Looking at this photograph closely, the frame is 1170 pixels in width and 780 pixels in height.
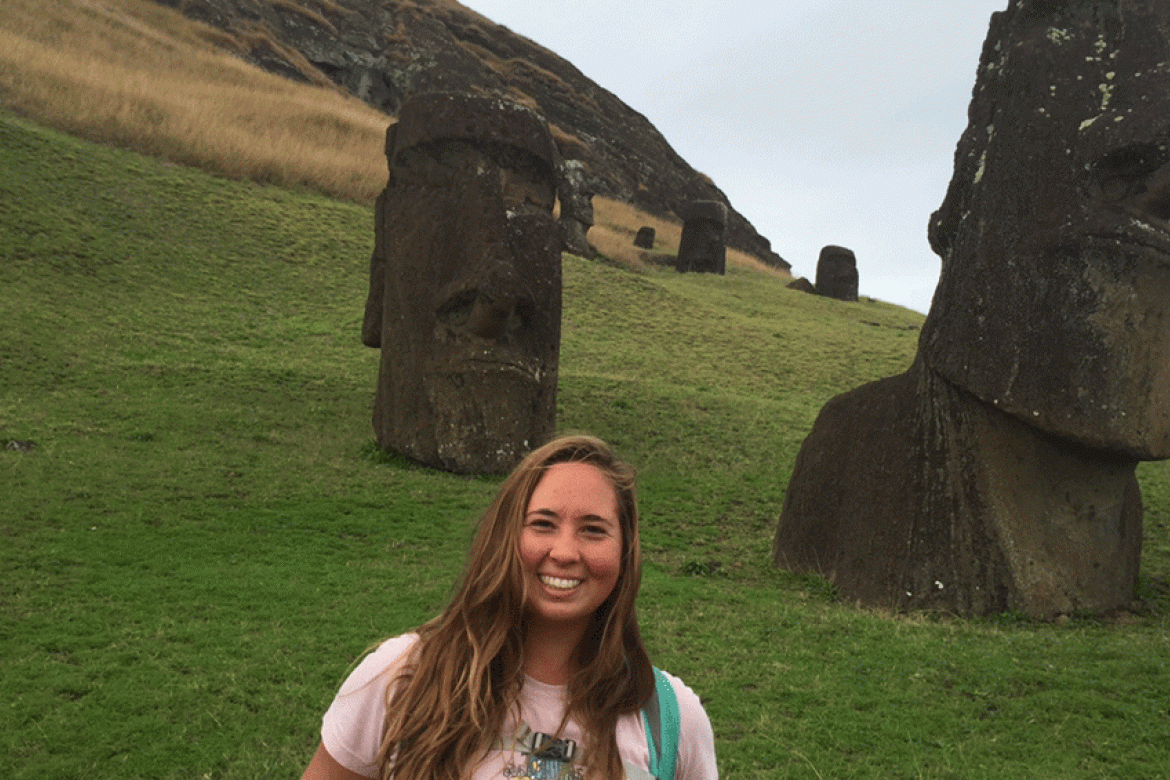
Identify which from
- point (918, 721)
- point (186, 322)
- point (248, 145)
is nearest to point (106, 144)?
point (248, 145)

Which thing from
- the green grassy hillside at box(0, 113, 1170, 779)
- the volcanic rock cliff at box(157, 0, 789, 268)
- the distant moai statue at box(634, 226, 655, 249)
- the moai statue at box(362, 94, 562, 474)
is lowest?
the green grassy hillside at box(0, 113, 1170, 779)

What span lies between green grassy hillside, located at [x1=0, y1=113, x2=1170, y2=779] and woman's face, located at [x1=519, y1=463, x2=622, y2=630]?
2114 millimetres

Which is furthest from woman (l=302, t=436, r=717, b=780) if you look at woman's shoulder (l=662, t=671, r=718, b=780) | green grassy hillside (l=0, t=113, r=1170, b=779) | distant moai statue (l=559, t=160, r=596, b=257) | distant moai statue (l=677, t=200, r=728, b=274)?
distant moai statue (l=677, t=200, r=728, b=274)

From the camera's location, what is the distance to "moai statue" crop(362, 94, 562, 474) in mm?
9242

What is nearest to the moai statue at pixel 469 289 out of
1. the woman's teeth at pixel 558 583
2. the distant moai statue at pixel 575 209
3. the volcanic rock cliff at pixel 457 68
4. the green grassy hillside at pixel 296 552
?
the green grassy hillside at pixel 296 552

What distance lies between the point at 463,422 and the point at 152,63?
77.0 feet

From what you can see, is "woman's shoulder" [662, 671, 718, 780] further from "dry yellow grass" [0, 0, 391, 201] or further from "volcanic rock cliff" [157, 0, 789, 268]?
"volcanic rock cliff" [157, 0, 789, 268]

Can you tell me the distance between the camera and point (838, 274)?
99.2 ft

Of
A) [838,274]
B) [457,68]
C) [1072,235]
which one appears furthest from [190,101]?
[457,68]

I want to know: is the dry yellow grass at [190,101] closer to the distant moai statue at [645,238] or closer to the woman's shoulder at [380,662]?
the distant moai statue at [645,238]

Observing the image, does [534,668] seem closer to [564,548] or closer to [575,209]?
[564,548]

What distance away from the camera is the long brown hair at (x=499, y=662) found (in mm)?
1714

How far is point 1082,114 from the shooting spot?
564 cm

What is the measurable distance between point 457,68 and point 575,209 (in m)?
21.0
